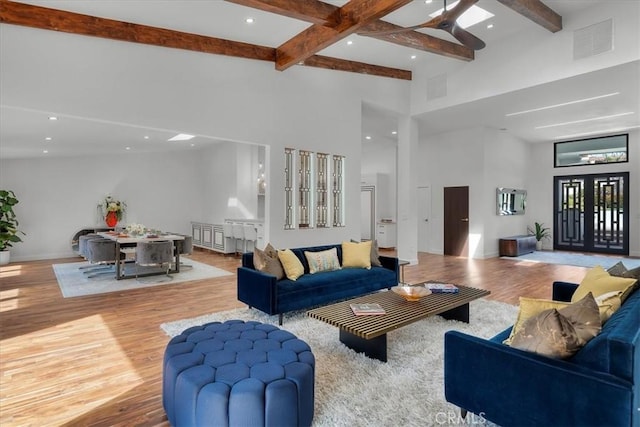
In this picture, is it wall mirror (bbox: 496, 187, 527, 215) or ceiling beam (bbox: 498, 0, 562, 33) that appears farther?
wall mirror (bbox: 496, 187, 527, 215)

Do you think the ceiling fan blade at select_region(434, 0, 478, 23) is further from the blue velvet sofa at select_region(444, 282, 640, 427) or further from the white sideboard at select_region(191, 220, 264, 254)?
the white sideboard at select_region(191, 220, 264, 254)

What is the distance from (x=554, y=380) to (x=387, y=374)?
1.26 meters

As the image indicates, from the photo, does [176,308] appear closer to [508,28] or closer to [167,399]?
[167,399]

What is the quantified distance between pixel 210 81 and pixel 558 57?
218 inches

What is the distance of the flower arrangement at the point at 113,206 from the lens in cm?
853

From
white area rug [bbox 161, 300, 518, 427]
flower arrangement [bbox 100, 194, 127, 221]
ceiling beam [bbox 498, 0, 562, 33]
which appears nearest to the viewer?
white area rug [bbox 161, 300, 518, 427]

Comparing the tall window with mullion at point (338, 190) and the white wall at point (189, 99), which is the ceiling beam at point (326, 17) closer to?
the white wall at point (189, 99)

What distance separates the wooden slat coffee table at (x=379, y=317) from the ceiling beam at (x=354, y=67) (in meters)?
4.44

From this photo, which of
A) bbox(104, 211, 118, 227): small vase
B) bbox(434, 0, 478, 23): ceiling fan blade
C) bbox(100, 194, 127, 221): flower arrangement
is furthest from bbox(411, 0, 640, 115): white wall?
bbox(104, 211, 118, 227): small vase

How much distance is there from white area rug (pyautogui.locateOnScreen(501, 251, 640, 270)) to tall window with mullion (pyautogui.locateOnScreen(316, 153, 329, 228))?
17.4ft

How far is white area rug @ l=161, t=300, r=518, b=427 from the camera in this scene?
2.18 meters

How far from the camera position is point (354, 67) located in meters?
6.75

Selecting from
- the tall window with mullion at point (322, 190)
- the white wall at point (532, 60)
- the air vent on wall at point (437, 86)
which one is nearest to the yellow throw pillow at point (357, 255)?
the tall window with mullion at point (322, 190)

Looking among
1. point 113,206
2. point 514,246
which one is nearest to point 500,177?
point 514,246
